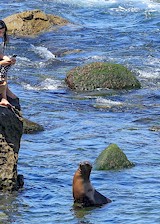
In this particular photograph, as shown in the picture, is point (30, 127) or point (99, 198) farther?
point (30, 127)

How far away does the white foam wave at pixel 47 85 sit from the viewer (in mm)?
21172

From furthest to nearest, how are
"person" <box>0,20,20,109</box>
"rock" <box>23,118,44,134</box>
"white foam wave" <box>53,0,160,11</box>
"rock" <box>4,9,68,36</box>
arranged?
"white foam wave" <box>53,0,160,11</box>
"rock" <box>4,9,68,36</box>
"rock" <box>23,118,44,134</box>
"person" <box>0,20,20,109</box>

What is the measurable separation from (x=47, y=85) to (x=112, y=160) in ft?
26.5

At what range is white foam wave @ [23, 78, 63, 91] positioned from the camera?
2117 cm

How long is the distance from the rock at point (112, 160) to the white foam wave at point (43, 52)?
12095 mm

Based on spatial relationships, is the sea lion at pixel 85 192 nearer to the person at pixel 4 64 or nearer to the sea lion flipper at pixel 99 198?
the sea lion flipper at pixel 99 198

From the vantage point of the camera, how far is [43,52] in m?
26.2

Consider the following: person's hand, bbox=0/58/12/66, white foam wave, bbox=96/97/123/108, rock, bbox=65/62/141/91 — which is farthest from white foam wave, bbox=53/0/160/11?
person's hand, bbox=0/58/12/66

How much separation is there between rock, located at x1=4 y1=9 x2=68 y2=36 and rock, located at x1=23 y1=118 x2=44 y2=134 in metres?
13.3

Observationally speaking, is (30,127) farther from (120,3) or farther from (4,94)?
(120,3)

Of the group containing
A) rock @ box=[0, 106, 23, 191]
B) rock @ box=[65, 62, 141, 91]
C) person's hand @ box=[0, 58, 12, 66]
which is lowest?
rock @ box=[65, 62, 141, 91]

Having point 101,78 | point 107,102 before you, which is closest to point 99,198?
point 107,102

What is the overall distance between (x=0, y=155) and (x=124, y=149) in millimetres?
4291

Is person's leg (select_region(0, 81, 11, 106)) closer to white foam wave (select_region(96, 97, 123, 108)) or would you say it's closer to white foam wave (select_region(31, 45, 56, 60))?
white foam wave (select_region(96, 97, 123, 108))
